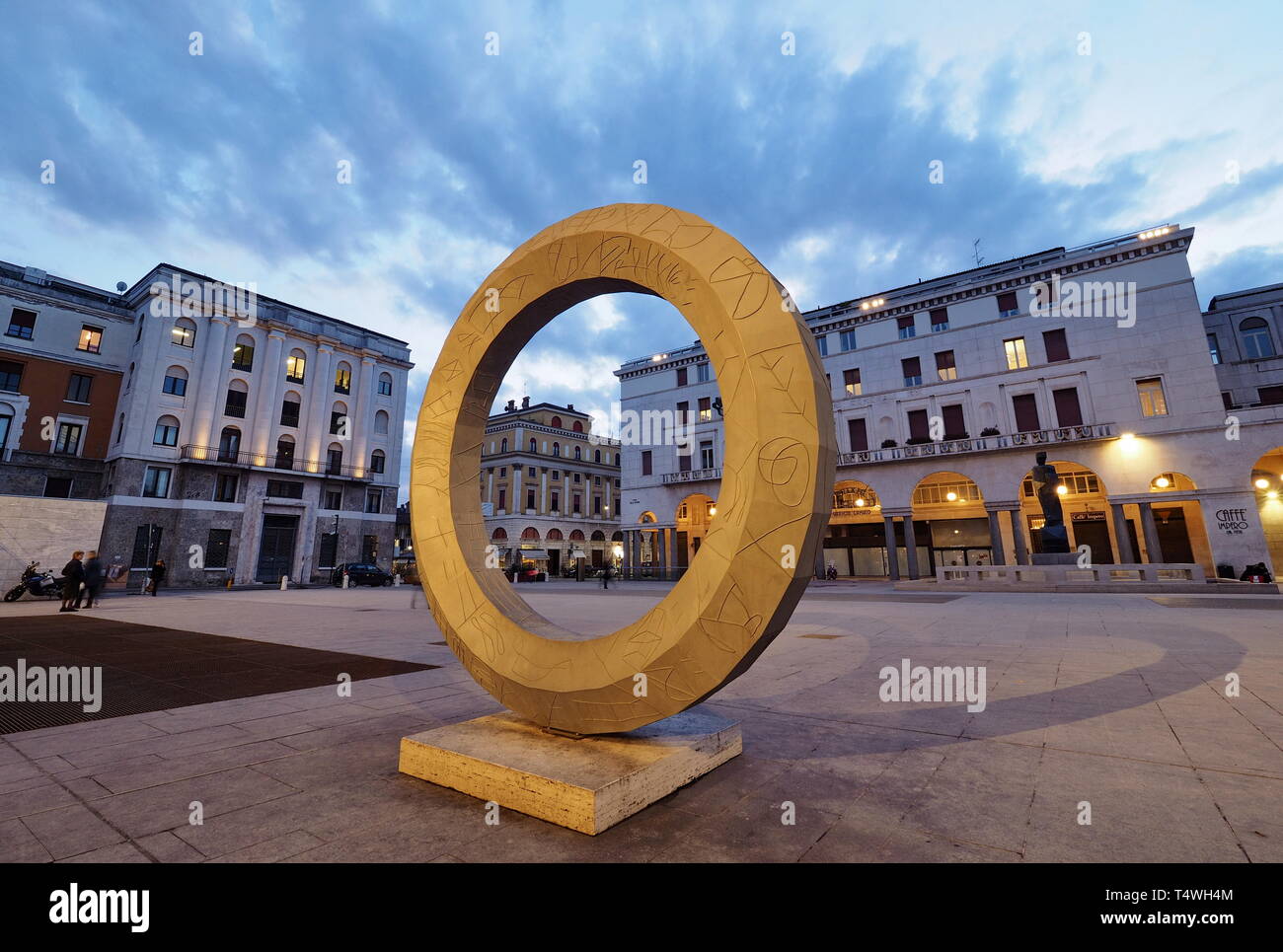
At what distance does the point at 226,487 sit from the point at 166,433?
449 centimetres

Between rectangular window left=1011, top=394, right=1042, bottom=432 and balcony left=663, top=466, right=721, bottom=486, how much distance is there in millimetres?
17817

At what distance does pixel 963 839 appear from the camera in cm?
278

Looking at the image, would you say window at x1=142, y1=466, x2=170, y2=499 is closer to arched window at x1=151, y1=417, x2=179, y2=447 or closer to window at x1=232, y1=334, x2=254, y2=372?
arched window at x1=151, y1=417, x2=179, y2=447

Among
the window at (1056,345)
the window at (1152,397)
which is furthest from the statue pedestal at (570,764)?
the window at (1056,345)

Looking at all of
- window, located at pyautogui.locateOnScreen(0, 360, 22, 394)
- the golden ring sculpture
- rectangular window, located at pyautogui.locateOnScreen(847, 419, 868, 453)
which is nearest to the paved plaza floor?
the golden ring sculpture

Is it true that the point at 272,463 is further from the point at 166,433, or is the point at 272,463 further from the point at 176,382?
the point at 176,382

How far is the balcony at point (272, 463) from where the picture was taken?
33562 millimetres

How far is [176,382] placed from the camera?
33.7 meters

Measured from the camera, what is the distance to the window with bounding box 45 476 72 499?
31719mm
